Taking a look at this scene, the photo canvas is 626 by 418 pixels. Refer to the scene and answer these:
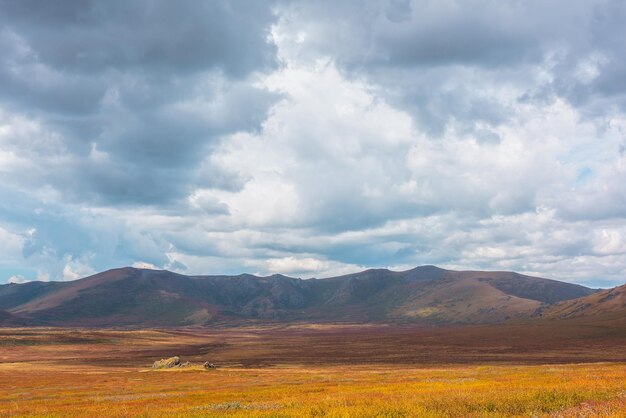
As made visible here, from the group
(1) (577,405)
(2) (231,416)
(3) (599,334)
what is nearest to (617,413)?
(1) (577,405)

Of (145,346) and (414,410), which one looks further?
(145,346)

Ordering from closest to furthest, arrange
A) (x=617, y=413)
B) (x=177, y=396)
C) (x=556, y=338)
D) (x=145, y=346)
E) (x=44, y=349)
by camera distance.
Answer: (x=617, y=413) → (x=177, y=396) → (x=44, y=349) → (x=556, y=338) → (x=145, y=346)

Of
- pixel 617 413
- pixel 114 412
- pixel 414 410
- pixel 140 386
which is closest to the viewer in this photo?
pixel 617 413

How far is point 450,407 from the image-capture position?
26.5 metres

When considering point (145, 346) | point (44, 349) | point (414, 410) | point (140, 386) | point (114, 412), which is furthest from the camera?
point (145, 346)

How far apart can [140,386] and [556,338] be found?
149 m

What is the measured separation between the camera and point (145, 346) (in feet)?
605

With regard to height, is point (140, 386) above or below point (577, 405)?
below

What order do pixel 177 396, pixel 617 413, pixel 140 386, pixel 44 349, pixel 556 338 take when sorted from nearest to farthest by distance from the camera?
pixel 617 413
pixel 177 396
pixel 140 386
pixel 44 349
pixel 556 338

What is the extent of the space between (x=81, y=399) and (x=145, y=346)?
14761 cm

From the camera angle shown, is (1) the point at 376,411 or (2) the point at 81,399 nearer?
(1) the point at 376,411

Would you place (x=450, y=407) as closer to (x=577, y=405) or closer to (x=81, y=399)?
(x=577, y=405)

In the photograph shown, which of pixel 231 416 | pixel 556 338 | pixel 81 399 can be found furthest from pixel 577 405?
pixel 556 338

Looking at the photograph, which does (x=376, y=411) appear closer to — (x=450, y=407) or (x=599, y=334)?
(x=450, y=407)
